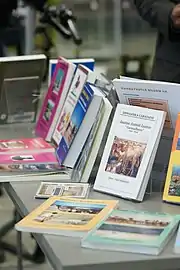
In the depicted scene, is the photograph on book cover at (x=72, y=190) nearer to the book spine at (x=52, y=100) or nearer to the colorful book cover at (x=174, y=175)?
the colorful book cover at (x=174, y=175)

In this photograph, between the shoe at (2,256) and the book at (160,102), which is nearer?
the book at (160,102)

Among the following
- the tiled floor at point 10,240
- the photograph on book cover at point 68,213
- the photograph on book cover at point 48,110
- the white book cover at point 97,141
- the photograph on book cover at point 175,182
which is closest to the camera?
the photograph on book cover at point 68,213

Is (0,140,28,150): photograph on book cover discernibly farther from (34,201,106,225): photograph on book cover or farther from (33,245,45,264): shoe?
(33,245,45,264): shoe

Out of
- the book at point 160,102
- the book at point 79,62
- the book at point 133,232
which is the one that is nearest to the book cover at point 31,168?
the book at point 160,102

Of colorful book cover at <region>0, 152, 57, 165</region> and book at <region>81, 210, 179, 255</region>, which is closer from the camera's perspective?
book at <region>81, 210, 179, 255</region>

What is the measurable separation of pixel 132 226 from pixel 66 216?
190 mm

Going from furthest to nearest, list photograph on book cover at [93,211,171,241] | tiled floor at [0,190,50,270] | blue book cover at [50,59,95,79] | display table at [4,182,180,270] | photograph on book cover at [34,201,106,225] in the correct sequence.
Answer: tiled floor at [0,190,50,270] < blue book cover at [50,59,95,79] < photograph on book cover at [34,201,106,225] < photograph on book cover at [93,211,171,241] < display table at [4,182,180,270]

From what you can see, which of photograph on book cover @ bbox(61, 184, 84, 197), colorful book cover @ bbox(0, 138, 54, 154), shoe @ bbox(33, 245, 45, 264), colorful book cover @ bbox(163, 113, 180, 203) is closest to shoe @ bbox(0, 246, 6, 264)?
shoe @ bbox(33, 245, 45, 264)

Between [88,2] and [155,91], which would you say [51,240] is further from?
[88,2]

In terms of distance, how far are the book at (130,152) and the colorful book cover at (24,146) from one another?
0.52 metres

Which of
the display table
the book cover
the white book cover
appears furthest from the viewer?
the book cover

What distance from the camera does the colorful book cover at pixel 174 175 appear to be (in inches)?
76.2

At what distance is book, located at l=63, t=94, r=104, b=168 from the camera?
2186mm

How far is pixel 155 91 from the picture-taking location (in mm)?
2023
